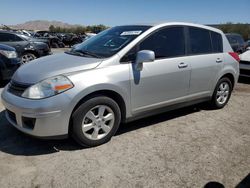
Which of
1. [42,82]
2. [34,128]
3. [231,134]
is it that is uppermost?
[42,82]

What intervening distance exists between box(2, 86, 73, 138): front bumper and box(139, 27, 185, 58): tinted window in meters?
1.49

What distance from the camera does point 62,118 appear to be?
3258 mm

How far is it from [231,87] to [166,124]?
1982mm

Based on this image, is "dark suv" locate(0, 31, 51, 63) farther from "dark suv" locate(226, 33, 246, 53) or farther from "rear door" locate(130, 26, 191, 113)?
"dark suv" locate(226, 33, 246, 53)

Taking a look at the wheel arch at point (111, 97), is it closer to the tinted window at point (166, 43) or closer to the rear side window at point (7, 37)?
the tinted window at point (166, 43)

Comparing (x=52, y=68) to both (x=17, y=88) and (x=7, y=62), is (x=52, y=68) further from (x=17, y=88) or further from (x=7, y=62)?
(x=7, y=62)

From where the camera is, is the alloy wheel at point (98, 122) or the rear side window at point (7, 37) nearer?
the alloy wheel at point (98, 122)

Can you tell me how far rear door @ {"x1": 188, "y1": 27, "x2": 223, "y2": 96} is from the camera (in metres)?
4.64

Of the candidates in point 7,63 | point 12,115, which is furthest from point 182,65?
point 7,63

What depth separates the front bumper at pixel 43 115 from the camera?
3.17 m

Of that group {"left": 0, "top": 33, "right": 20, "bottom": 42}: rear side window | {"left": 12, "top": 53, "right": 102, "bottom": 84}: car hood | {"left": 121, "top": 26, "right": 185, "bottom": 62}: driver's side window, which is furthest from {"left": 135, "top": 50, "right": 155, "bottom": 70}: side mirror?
{"left": 0, "top": 33, "right": 20, "bottom": 42}: rear side window

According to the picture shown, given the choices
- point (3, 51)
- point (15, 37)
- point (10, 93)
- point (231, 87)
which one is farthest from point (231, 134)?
point (15, 37)

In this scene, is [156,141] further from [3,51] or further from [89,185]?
[3,51]

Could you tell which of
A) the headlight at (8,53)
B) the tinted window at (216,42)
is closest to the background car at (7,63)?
the headlight at (8,53)
